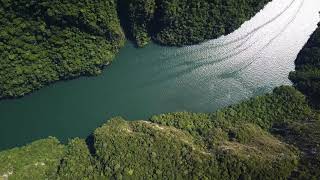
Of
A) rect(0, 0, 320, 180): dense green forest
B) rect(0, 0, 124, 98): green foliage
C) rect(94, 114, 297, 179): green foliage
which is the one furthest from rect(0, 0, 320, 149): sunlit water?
rect(94, 114, 297, 179): green foliage

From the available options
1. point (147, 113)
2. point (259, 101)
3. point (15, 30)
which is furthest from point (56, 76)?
point (259, 101)

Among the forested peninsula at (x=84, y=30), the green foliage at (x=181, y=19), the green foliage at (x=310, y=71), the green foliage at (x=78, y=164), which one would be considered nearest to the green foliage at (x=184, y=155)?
A: the green foliage at (x=78, y=164)

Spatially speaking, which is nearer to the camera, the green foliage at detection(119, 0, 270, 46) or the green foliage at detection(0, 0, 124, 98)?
the green foliage at detection(0, 0, 124, 98)

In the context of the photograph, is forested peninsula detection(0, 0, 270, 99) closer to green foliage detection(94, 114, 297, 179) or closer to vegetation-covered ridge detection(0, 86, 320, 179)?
vegetation-covered ridge detection(0, 86, 320, 179)

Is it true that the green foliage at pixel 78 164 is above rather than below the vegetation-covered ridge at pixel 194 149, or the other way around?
below

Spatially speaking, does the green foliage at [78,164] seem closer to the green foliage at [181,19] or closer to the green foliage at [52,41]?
the green foliage at [52,41]

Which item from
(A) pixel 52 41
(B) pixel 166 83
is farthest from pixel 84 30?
(B) pixel 166 83
